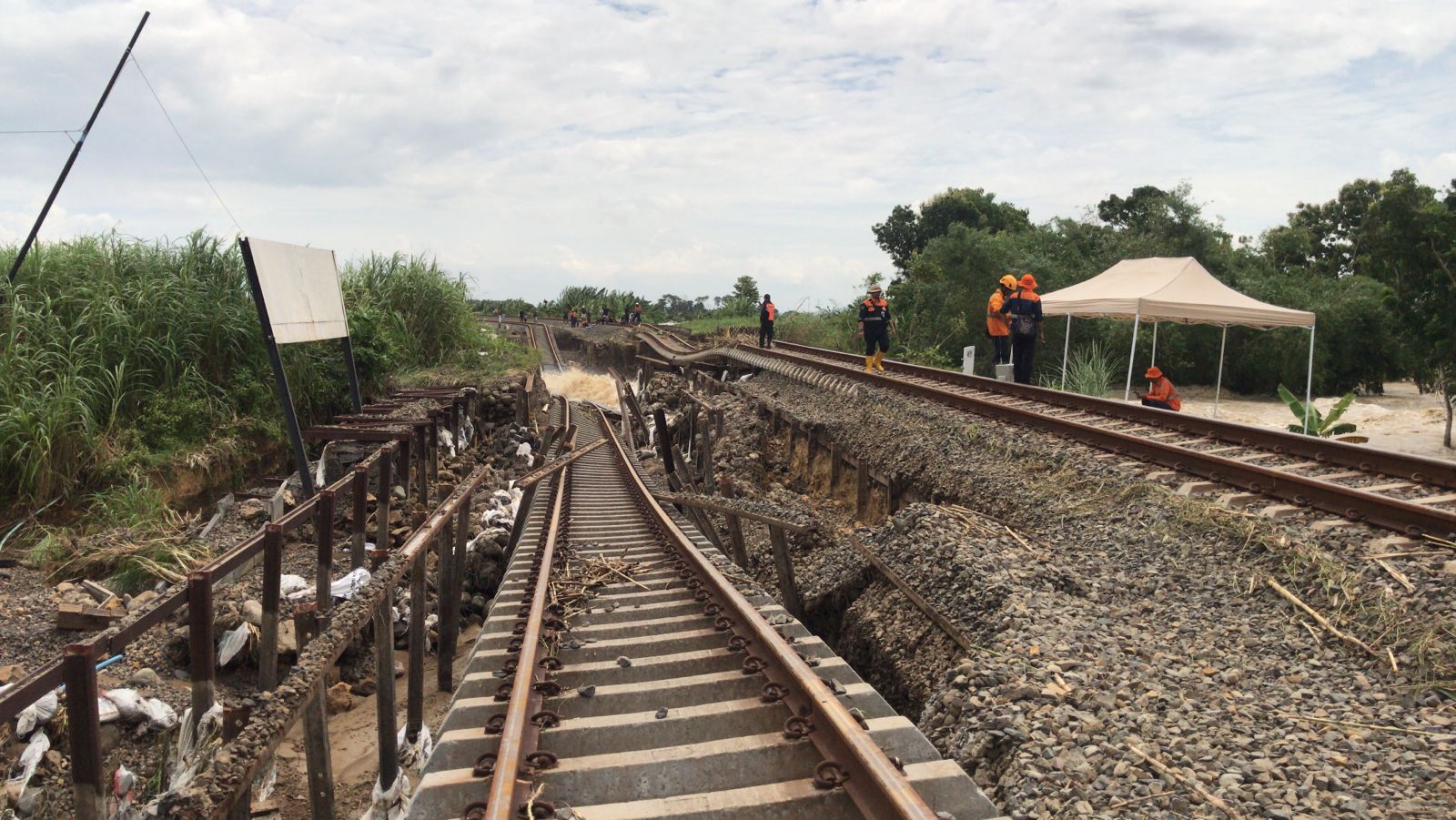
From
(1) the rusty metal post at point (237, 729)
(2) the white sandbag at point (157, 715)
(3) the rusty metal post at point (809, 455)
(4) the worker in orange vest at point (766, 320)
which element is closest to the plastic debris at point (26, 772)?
(2) the white sandbag at point (157, 715)

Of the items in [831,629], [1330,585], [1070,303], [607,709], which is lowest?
[831,629]

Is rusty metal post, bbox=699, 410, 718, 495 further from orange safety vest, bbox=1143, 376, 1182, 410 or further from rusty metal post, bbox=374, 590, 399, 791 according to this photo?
Result: rusty metal post, bbox=374, 590, 399, 791

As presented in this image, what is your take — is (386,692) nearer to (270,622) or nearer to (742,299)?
(270,622)

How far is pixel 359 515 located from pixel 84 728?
4143mm

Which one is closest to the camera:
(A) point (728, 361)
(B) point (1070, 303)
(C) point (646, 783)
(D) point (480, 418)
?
(C) point (646, 783)

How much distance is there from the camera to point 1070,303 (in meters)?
Answer: 15.7

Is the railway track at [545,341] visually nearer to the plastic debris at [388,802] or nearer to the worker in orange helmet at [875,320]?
the worker in orange helmet at [875,320]

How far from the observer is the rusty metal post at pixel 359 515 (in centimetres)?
752

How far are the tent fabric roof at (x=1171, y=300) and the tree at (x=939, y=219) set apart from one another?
105 ft

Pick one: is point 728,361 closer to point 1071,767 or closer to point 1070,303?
point 1070,303

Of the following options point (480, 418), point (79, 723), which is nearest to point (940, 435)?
point (79, 723)

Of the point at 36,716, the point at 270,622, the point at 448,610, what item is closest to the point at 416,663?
the point at 270,622

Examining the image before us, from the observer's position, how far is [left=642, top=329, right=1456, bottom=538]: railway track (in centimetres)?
552

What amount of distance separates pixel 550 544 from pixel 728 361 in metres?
15.9
